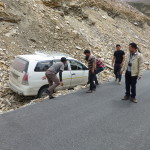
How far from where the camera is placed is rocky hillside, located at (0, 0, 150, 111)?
487 inches

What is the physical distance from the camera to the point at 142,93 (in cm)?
917

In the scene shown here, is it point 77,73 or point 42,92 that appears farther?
point 77,73

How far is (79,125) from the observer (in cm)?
588

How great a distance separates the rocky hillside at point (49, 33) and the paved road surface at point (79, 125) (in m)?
2.49

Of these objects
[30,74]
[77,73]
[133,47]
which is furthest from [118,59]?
[30,74]

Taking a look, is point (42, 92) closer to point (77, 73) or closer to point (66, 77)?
point (66, 77)

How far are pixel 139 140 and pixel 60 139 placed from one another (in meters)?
1.75

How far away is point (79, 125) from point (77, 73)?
4.51 metres

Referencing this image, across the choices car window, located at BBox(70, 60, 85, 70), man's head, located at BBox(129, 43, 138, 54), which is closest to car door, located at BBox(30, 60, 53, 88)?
car window, located at BBox(70, 60, 85, 70)

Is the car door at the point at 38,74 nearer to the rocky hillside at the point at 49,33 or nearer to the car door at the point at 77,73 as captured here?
the rocky hillside at the point at 49,33

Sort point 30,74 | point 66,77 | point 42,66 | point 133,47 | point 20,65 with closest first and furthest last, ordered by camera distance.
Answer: point 133,47 < point 30,74 < point 20,65 < point 42,66 < point 66,77

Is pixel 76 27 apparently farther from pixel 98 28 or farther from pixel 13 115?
pixel 13 115

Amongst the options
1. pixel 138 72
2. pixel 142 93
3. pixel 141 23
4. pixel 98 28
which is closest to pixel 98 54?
pixel 98 28

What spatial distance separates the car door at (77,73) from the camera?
33.0 feet
